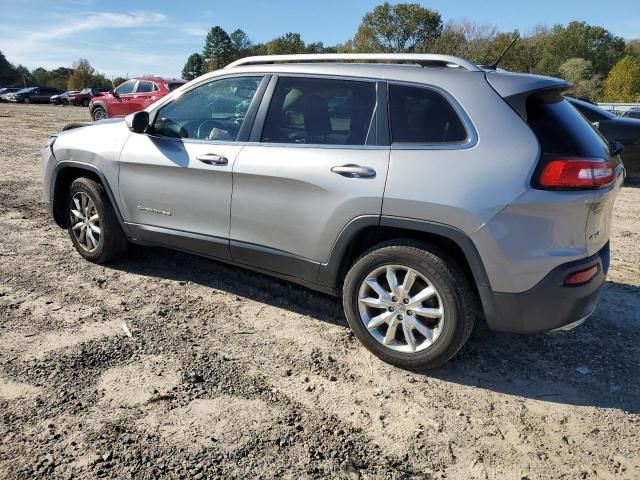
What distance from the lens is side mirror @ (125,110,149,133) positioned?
414cm

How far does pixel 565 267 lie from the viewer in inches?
111

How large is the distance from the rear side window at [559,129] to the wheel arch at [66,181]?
10.7 feet

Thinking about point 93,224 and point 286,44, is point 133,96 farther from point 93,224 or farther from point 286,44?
point 286,44

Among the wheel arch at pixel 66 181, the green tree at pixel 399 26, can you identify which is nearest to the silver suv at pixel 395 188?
the wheel arch at pixel 66 181

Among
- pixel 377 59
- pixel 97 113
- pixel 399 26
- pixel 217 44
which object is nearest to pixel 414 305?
pixel 377 59

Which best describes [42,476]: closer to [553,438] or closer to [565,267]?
[553,438]

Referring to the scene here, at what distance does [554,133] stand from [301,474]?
216 cm

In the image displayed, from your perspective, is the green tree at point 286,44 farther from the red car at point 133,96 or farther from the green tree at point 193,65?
the red car at point 133,96

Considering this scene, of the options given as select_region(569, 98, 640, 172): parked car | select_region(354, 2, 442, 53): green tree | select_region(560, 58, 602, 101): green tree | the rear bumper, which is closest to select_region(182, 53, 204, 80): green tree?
select_region(354, 2, 442, 53): green tree

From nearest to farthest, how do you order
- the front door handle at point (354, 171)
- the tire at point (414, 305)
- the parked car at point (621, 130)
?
the tire at point (414, 305) → the front door handle at point (354, 171) → the parked car at point (621, 130)

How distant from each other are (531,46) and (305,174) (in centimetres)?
6679

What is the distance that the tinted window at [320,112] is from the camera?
11.0 ft

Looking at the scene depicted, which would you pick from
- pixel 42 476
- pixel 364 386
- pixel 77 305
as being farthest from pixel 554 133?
pixel 77 305

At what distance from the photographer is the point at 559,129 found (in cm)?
291
